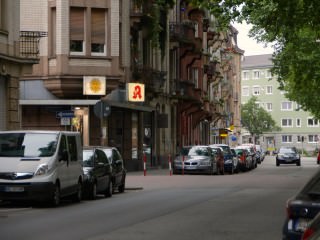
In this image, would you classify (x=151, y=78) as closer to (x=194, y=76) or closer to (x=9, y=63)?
(x=9, y=63)

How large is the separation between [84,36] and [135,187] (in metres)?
12.6

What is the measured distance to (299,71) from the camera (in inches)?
1661

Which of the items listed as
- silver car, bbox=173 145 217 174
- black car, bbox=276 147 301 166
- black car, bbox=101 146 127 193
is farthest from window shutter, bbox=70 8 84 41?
black car, bbox=276 147 301 166

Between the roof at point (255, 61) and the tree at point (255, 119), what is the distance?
22.5 m

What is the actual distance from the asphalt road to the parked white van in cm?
39

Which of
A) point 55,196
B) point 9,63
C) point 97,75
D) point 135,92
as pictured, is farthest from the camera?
point 135,92

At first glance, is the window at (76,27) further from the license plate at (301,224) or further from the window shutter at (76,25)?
the license plate at (301,224)

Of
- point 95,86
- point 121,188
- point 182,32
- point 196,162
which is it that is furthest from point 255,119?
point 121,188

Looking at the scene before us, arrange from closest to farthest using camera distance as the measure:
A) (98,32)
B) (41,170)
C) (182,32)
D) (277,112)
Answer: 1. (41,170)
2. (98,32)
3. (182,32)
4. (277,112)

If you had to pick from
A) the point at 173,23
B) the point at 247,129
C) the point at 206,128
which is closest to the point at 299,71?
the point at 173,23

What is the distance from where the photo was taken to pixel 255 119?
13750 cm

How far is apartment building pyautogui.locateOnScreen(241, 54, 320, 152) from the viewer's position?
149m

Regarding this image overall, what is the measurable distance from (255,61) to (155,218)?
5871 inches

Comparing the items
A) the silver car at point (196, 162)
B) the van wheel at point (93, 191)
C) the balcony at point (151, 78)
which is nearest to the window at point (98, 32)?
the balcony at point (151, 78)
